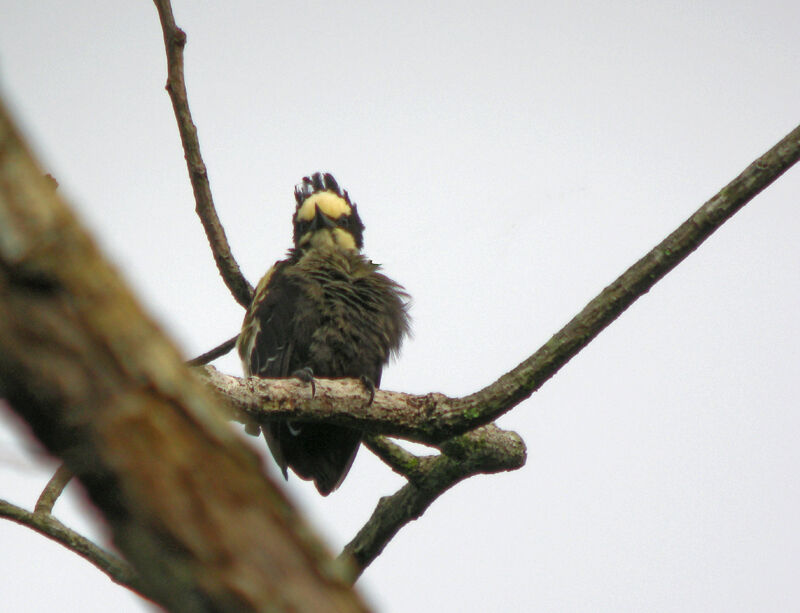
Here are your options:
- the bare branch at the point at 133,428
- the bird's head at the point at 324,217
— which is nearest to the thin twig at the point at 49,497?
the bird's head at the point at 324,217

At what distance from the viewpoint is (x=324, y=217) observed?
16.5ft

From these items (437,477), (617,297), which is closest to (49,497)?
(437,477)

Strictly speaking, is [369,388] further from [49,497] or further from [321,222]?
[321,222]

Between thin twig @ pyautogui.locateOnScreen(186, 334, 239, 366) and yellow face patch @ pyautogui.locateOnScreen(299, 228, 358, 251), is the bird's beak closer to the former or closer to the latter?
yellow face patch @ pyautogui.locateOnScreen(299, 228, 358, 251)

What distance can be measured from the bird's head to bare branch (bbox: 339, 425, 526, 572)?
1581mm

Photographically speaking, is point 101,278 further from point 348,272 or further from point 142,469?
point 348,272

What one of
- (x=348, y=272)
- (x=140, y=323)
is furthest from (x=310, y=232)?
(x=140, y=323)

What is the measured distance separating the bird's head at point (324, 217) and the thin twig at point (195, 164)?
47cm

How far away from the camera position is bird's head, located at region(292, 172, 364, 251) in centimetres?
498

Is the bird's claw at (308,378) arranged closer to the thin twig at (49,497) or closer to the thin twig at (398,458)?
the thin twig at (398,458)

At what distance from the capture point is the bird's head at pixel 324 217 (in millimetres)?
4977

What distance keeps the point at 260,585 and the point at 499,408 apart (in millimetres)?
2338

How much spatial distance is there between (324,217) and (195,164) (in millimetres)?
1128

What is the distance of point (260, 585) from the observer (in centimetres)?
89
